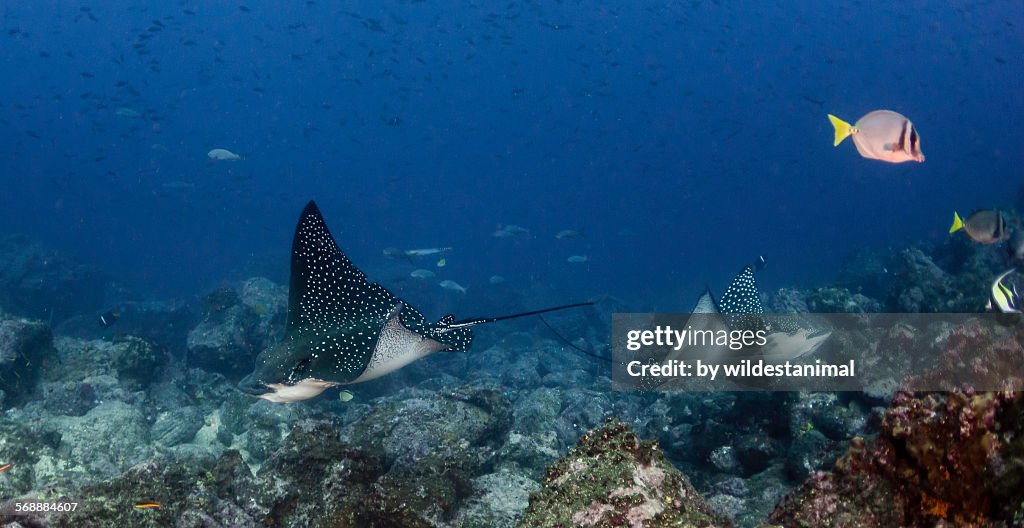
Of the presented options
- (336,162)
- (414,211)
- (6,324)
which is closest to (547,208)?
(414,211)

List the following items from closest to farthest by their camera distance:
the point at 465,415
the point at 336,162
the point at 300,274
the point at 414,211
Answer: the point at 300,274, the point at 465,415, the point at 414,211, the point at 336,162

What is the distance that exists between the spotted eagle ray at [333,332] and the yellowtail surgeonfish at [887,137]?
10.0 feet

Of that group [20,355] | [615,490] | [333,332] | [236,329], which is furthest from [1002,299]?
[20,355]

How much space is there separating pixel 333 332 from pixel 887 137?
496cm

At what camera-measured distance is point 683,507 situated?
6.56 feet

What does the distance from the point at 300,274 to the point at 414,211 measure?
11561cm

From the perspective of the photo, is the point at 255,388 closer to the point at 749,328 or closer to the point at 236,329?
the point at 749,328

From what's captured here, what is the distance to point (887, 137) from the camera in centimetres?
434

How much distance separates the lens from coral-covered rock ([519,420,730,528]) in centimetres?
191

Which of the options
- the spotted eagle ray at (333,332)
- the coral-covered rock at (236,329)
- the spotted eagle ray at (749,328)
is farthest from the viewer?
the coral-covered rock at (236,329)

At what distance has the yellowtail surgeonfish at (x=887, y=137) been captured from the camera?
168 inches

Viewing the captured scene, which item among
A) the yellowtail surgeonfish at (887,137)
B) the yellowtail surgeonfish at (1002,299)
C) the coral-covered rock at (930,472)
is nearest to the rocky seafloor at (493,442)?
the coral-covered rock at (930,472)

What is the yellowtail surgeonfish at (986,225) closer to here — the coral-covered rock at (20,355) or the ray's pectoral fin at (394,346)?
the ray's pectoral fin at (394,346)

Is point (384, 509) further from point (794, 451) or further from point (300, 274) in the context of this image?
point (794, 451)
